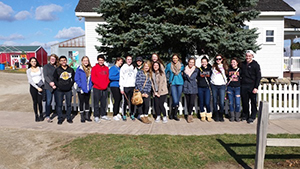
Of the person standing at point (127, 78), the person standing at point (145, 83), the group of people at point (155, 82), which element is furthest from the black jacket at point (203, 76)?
the person standing at point (127, 78)

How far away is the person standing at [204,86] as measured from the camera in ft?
23.1

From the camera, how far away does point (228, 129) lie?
620 cm

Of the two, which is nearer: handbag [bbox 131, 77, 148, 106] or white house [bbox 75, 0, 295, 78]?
handbag [bbox 131, 77, 148, 106]

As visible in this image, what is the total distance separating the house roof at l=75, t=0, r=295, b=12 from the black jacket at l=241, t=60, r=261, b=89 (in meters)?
10.8

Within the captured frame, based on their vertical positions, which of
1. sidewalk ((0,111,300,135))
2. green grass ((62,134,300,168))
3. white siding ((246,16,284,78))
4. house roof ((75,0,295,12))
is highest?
house roof ((75,0,295,12))

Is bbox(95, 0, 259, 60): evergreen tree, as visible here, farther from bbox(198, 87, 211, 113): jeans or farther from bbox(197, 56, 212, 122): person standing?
bbox(198, 87, 211, 113): jeans

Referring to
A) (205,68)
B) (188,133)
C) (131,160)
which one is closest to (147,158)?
(131,160)

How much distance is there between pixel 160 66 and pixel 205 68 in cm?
135

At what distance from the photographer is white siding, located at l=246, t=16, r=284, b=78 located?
53.4ft

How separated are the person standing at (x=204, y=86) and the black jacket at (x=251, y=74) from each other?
3.15 feet

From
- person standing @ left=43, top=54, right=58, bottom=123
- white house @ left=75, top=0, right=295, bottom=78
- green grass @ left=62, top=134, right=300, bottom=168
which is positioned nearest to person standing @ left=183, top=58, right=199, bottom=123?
green grass @ left=62, top=134, right=300, bottom=168

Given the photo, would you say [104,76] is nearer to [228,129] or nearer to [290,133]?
[228,129]

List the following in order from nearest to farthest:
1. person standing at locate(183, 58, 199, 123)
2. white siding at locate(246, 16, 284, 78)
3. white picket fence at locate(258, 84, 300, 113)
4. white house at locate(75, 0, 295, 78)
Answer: person standing at locate(183, 58, 199, 123)
white picket fence at locate(258, 84, 300, 113)
white house at locate(75, 0, 295, 78)
white siding at locate(246, 16, 284, 78)

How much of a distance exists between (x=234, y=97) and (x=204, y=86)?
95cm
